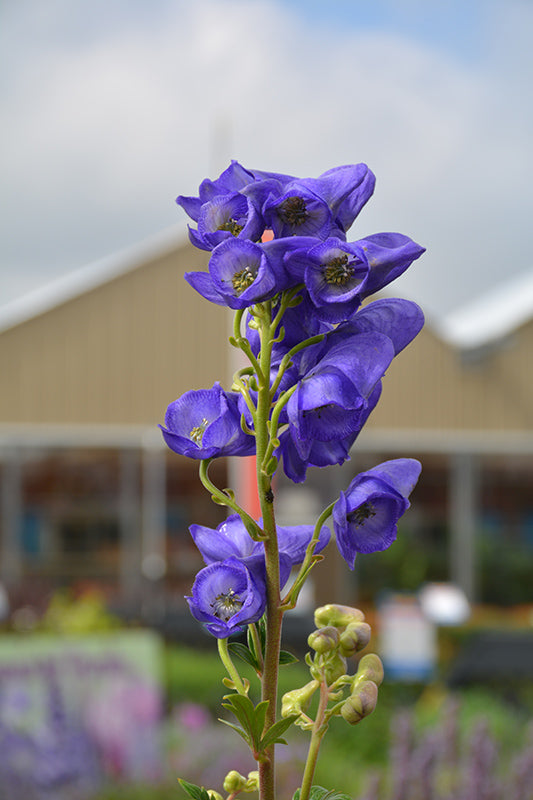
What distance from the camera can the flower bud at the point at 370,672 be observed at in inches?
27.5

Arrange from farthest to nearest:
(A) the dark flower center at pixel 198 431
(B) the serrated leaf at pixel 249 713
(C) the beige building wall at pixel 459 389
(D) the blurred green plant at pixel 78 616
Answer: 1. (C) the beige building wall at pixel 459 389
2. (D) the blurred green plant at pixel 78 616
3. (A) the dark flower center at pixel 198 431
4. (B) the serrated leaf at pixel 249 713

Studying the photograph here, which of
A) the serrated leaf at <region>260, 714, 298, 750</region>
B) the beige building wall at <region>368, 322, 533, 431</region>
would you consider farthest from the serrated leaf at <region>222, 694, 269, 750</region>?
the beige building wall at <region>368, 322, 533, 431</region>

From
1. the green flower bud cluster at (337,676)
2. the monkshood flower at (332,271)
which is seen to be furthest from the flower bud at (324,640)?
the monkshood flower at (332,271)

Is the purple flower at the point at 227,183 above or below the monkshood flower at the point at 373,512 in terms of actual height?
above

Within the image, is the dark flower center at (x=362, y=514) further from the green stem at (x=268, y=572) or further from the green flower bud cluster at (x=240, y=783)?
the green flower bud cluster at (x=240, y=783)

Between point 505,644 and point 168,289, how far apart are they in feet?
26.9

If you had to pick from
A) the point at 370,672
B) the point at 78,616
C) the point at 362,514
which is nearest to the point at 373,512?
the point at 362,514

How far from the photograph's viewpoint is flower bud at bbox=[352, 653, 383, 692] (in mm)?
698

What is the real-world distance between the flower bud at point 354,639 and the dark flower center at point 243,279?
10.3 inches

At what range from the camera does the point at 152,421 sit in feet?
43.7

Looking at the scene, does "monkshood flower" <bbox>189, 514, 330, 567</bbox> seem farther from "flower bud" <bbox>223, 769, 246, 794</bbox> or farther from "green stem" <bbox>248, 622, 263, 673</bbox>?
"flower bud" <bbox>223, 769, 246, 794</bbox>

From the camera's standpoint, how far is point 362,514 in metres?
0.70

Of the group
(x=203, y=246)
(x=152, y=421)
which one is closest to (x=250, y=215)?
(x=203, y=246)

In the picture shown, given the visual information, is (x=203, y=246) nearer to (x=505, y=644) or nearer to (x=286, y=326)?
(x=286, y=326)
